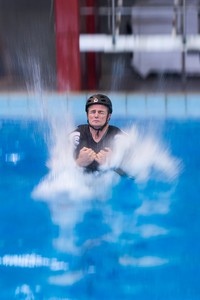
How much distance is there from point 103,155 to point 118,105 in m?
2.50

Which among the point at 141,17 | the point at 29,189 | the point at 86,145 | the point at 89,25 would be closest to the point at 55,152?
the point at 29,189

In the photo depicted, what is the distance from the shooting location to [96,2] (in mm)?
9148

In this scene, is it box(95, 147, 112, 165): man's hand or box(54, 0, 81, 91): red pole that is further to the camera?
box(54, 0, 81, 91): red pole

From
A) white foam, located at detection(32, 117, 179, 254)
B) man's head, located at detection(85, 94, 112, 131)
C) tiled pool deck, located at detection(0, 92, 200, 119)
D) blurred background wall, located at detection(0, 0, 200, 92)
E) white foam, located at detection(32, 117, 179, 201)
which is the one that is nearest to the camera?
white foam, located at detection(32, 117, 179, 254)

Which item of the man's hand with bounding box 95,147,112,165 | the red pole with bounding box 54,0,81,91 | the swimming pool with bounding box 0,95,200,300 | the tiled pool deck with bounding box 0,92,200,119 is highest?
the red pole with bounding box 54,0,81,91

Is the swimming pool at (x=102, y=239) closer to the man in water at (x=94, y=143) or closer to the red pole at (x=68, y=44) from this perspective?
the man in water at (x=94, y=143)

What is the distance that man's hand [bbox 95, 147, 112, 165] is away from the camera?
4.41 m

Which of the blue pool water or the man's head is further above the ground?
the man's head

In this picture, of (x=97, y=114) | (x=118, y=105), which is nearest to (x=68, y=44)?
(x=118, y=105)

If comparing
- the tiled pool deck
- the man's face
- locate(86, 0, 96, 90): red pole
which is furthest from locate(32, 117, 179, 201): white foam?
locate(86, 0, 96, 90): red pole

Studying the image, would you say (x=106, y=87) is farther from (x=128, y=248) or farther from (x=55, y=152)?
(x=128, y=248)

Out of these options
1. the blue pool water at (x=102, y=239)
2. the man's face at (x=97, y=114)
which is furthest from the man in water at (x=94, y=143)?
the blue pool water at (x=102, y=239)

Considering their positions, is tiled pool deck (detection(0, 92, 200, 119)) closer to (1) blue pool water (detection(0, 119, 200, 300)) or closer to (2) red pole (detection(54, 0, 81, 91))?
(2) red pole (detection(54, 0, 81, 91))

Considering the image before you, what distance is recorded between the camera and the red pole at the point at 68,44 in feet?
24.1
